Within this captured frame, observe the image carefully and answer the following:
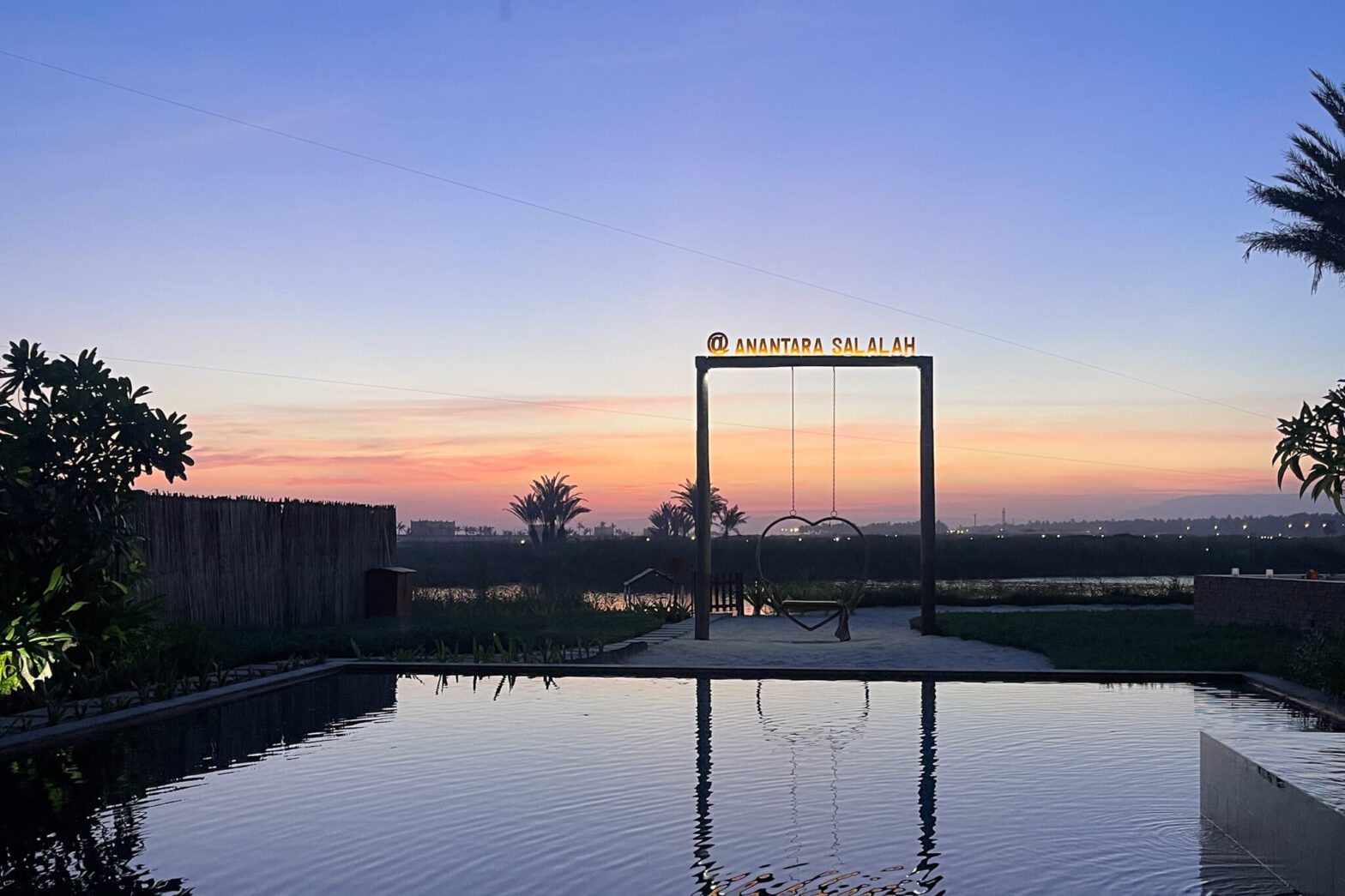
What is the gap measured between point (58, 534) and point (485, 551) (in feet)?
→ 196

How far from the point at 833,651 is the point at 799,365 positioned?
201 inches

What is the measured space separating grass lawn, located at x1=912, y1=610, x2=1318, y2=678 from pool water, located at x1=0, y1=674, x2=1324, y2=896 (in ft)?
7.52

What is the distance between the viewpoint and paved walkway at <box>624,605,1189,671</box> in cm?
1722

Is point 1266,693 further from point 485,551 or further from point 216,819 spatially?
point 485,551

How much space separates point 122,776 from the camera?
10.0 m

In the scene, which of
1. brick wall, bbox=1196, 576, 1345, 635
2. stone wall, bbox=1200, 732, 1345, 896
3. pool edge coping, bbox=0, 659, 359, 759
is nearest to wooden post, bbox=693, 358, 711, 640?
pool edge coping, bbox=0, 659, 359, 759

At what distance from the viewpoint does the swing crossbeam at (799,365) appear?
21766 millimetres

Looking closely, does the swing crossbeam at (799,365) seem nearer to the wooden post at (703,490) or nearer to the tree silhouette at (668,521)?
the wooden post at (703,490)

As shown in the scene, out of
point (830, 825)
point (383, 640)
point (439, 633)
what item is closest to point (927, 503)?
point (439, 633)

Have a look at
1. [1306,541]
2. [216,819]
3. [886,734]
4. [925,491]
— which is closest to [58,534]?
[216,819]

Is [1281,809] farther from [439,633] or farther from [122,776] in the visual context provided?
[439,633]

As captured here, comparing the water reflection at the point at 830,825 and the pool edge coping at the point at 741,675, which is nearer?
the water reflection at the point at 830,825

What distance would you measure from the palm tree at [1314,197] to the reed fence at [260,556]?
61.3 ft

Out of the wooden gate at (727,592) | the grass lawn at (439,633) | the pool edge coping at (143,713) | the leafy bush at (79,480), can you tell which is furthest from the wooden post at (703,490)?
the leafy bush at (79,480)
